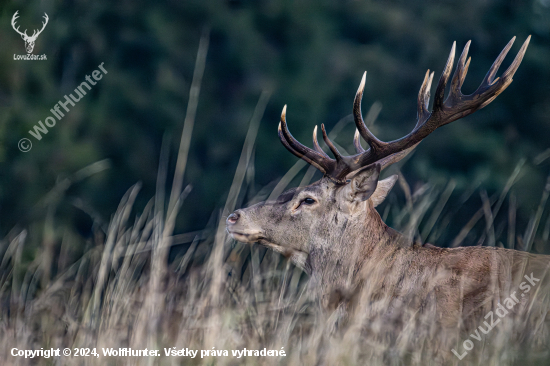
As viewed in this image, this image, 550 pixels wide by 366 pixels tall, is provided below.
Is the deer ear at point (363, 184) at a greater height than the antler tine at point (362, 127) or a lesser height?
lesser

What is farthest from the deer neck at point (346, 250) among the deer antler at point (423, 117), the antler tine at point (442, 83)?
the antler tine at point (442, 83)

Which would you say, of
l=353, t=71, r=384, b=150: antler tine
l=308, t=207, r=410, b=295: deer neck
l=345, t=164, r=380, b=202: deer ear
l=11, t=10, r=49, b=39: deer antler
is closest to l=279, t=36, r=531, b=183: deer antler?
l=353, t=71, r=384, b=150: antler tine

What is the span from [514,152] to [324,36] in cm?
240

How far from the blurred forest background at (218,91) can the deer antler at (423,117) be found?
2324 mm

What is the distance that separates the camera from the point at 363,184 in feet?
11.8

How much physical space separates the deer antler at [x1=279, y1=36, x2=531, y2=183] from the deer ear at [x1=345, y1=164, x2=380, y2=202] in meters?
0.12

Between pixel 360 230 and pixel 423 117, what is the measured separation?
81cm

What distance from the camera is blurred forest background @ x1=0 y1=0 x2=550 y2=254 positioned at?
244 inches

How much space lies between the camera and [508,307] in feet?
10.00

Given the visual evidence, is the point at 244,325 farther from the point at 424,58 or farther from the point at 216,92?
the point at 424,58

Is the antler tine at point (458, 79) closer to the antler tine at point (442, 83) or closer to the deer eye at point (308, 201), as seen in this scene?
the antler tine at point (442, 83)

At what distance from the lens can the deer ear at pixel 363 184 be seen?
3.53 meters

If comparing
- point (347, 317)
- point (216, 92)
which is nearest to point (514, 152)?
point (216, 92)

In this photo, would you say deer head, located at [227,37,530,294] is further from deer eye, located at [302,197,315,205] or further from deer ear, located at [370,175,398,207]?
deer ear, located at [370,175,398,207]
